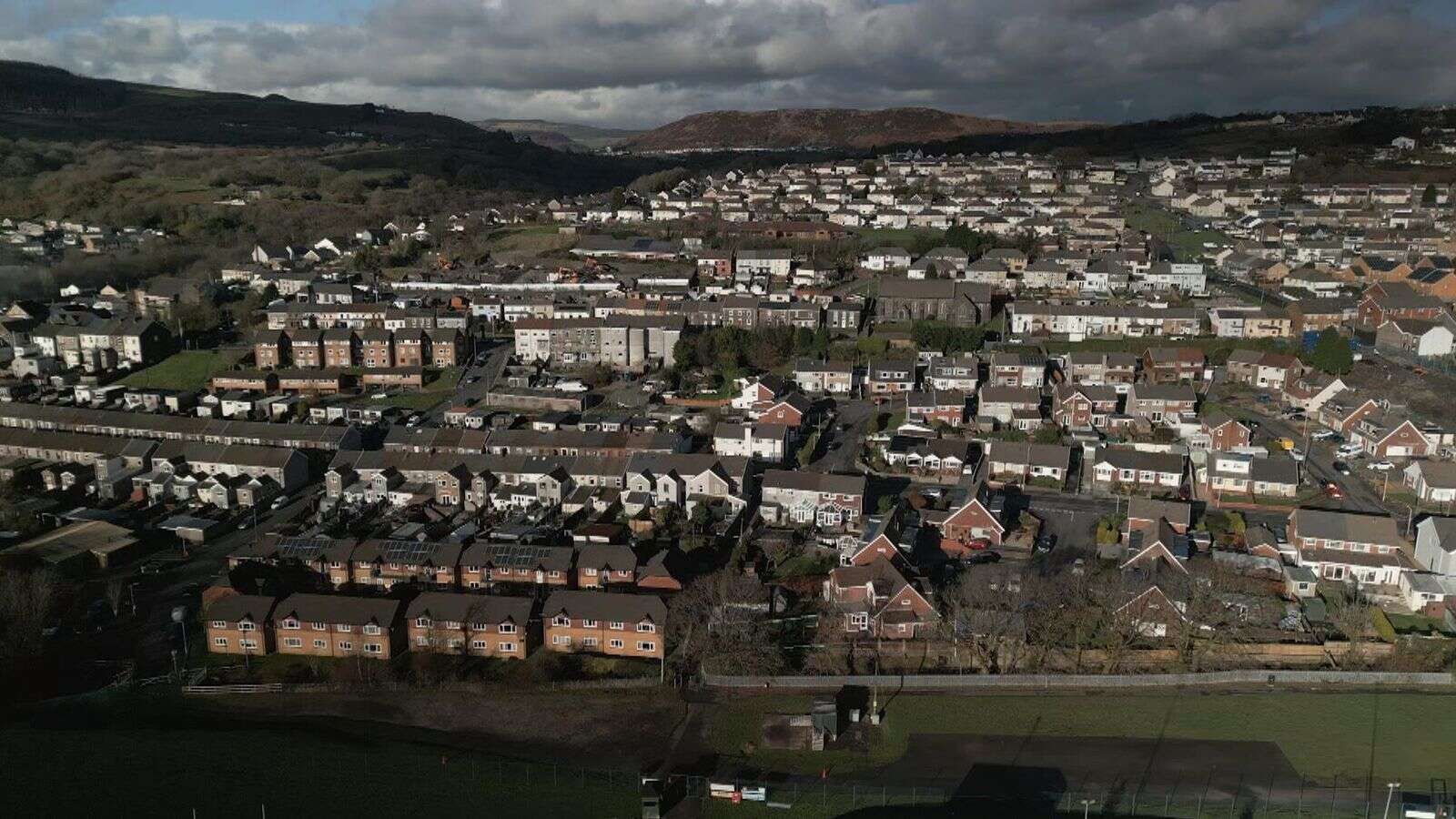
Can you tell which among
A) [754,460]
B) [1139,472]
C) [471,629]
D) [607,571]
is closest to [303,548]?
[471,629]

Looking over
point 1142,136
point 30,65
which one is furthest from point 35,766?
point 30,65

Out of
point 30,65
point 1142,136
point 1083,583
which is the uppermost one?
point 30,65

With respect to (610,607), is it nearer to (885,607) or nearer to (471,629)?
(471,629)

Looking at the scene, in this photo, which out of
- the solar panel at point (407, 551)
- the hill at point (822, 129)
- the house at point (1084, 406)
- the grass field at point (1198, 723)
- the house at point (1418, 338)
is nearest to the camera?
the grass field at point (1198, 723)

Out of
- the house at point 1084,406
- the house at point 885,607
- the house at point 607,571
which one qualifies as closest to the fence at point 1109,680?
the house at point 885,607

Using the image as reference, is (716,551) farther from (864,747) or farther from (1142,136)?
(1142,136)

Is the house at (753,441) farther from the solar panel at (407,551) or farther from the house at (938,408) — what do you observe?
the solar panel at (407,551)

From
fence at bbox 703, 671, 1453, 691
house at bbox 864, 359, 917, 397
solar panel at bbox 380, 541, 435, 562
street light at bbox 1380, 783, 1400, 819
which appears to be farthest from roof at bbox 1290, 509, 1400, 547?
solar panel at bbox 380, 541, 435, 562
